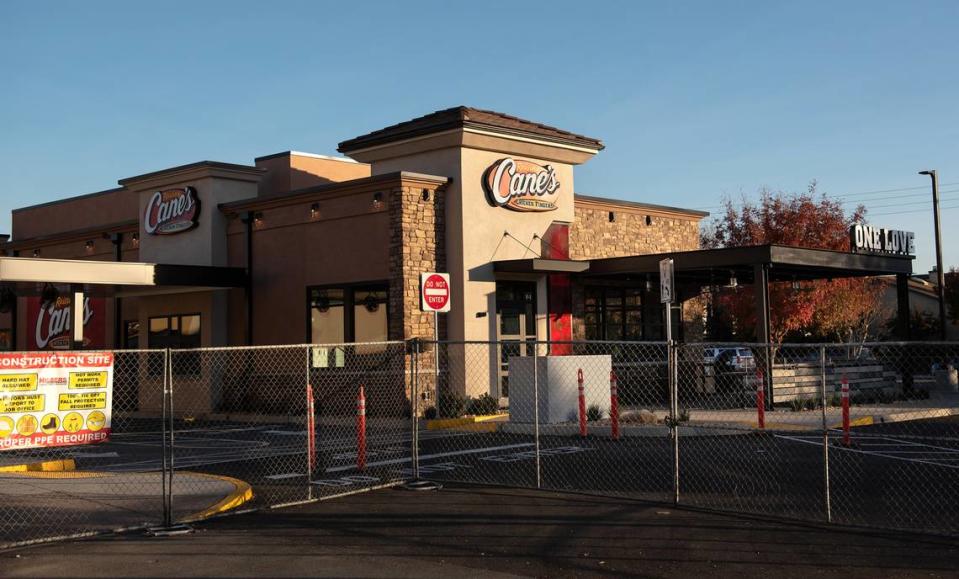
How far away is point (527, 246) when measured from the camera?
25.5m

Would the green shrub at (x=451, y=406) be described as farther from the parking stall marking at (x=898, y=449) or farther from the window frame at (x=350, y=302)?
the parking stall marking at (x=898, y=449)

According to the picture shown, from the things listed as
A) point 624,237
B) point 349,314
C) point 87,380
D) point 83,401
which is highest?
point 624,237

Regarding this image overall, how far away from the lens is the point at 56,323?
106 feet

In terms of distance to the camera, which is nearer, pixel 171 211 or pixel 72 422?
pixel 72 422

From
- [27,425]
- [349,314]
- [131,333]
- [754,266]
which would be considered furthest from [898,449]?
[131,333]

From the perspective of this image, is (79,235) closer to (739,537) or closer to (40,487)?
(40,487)

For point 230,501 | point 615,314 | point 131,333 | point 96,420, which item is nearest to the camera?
point 96,420

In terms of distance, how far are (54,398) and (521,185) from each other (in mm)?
16140

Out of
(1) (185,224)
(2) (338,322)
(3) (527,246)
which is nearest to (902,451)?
(3) (527,246)

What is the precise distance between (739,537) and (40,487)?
9.22 meters

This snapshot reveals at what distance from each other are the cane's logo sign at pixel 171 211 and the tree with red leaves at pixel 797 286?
59.8 ft

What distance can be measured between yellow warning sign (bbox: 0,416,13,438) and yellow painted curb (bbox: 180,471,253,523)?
2.03 metres

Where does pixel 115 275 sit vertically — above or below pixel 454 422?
above

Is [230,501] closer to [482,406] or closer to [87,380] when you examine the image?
[87,380]
